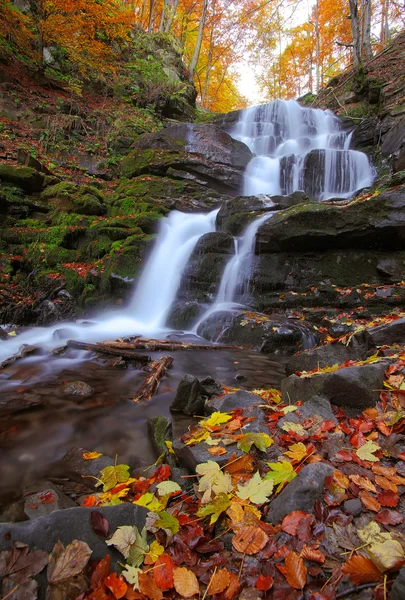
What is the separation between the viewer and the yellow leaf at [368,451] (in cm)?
172

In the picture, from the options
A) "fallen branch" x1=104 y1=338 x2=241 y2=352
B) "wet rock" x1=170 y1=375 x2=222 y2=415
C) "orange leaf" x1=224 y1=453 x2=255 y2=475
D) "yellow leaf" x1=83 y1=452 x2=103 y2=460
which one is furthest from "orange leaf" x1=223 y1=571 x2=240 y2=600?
"fallen branch" x1=104 y1=338 x2=241 y2=352

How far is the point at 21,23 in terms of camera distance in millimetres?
13828

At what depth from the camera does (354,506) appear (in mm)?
1399

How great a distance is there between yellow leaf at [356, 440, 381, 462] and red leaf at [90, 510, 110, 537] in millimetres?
1372

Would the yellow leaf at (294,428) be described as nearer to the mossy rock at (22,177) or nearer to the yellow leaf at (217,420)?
the yellow leaf at (217,420)

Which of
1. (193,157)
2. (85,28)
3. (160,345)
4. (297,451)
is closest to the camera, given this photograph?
(297,451)

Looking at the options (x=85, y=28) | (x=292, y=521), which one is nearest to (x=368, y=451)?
(x=292, y=521)

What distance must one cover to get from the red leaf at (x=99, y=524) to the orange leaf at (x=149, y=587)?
233 mm

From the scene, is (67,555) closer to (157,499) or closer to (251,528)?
(157,499)

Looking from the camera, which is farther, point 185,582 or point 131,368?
point 131,368

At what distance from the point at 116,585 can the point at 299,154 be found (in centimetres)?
1507

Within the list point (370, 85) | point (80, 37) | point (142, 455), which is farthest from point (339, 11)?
point (142, 455)

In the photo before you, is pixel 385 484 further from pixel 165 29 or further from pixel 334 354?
pixel 165 29

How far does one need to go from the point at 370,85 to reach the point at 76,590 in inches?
790
